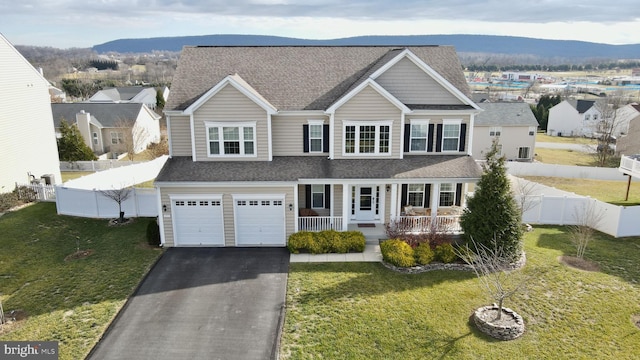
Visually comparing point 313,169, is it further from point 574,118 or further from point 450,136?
point 574,118

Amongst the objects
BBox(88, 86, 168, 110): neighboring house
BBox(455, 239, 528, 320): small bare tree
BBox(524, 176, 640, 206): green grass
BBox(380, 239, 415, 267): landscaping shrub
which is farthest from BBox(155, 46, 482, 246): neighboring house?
BBox(88, 86, 168, 110): neighboring house

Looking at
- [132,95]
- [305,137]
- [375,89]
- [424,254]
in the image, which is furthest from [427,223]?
[132,95]

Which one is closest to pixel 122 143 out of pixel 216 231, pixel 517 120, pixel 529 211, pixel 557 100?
pixel 216 231

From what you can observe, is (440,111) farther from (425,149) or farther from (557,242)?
(557,242)

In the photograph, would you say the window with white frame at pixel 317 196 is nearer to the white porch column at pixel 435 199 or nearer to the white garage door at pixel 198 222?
the white garage door at pixel 198 222

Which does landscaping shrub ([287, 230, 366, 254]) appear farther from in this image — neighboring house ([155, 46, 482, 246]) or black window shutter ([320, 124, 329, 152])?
black window shutter ([320, 124, 329, 152])

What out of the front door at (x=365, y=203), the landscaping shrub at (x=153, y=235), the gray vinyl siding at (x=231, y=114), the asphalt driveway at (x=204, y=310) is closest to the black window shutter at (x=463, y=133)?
the front door at (x=365, y=203)
